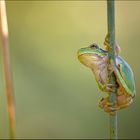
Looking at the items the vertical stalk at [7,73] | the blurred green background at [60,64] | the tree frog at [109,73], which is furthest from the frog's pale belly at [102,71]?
the blurred green background at [60,64]

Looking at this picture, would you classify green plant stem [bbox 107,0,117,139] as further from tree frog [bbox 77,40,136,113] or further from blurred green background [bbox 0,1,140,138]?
blurred green background [bbox 0,1,140,138]

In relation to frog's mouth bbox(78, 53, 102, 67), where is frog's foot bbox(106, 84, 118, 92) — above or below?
below

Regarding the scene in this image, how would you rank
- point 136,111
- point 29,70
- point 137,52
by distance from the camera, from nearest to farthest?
1. point 136,111
2. point 137,52
3. point 29,70

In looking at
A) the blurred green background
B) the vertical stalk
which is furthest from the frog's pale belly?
the blurred green background

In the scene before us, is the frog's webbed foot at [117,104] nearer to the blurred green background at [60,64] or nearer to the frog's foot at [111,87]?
the frog's foot at [111,87]

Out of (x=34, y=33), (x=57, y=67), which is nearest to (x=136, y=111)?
(x=57, y=67)

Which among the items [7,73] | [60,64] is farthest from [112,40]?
[60,64]

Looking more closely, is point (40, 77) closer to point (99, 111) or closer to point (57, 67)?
point (57, 67)
